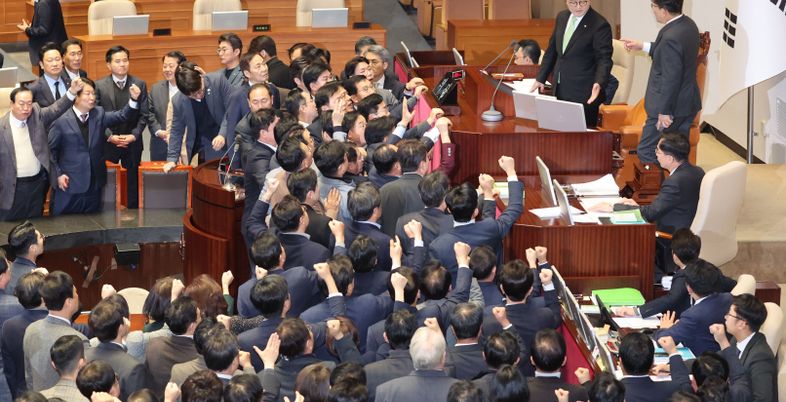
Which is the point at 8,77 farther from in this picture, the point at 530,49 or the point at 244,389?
the point at 244,389

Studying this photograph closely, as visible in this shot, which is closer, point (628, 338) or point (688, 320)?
point (628, 338)

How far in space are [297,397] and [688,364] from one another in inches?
71.6

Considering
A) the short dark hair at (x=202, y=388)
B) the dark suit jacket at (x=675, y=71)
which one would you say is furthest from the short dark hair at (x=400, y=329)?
the dark suit jacket at (x=675, y=71)

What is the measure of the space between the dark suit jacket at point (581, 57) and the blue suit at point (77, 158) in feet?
9.95

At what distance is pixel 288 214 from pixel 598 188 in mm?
1886

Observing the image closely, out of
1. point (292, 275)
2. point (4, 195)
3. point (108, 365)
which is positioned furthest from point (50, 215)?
point (108, 365)

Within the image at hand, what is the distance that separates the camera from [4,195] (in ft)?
27.1

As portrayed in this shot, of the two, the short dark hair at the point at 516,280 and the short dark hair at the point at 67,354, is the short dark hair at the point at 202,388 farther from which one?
the short dark hair at the point at 516,280

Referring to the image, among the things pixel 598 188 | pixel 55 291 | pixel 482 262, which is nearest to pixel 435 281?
pixel 482 262

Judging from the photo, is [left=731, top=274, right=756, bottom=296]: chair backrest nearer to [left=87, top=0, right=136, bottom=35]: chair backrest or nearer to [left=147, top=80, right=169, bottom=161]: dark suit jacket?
[left=147, top=80, right=169, bottom=161]: dark suit jacket

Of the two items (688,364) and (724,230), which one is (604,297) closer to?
(688,364)

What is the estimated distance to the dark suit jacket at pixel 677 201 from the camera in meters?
6.65

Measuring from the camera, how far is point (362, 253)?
18.9ft

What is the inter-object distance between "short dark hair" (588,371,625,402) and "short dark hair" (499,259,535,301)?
0.85 metres
